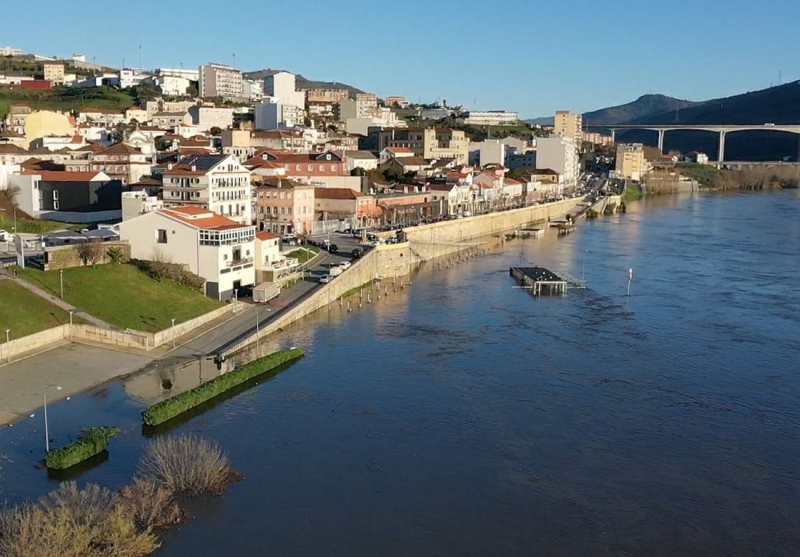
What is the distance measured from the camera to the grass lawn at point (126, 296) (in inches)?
565

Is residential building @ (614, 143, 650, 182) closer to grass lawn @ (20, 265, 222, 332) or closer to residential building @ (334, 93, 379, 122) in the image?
residential building @ (334, 93, 379, 122)

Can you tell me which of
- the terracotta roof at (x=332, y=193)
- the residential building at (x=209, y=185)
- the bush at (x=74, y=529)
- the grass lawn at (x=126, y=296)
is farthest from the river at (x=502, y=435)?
the terracotta roof at (x=332, y=193)

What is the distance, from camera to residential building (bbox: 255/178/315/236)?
24.9 m

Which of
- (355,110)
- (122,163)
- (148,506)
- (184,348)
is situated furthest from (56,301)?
(355,110)

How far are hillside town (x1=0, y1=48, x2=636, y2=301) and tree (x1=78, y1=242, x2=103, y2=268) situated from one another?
0.81m

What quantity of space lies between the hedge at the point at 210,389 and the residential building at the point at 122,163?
14.6m

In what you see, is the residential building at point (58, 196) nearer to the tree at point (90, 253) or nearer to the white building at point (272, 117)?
the tree at point (90, 253)

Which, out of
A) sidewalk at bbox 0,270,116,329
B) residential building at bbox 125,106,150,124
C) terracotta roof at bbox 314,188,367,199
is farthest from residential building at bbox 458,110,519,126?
sidewalk at bbox 0,270,116,329

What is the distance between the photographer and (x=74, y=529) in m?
7.12

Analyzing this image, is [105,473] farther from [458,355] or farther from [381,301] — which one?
[381,301]

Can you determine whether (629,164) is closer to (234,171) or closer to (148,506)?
(234,171)

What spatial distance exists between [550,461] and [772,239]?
86.3ft

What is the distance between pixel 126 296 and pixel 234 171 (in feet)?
25.0

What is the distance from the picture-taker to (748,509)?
9031 millimetres
